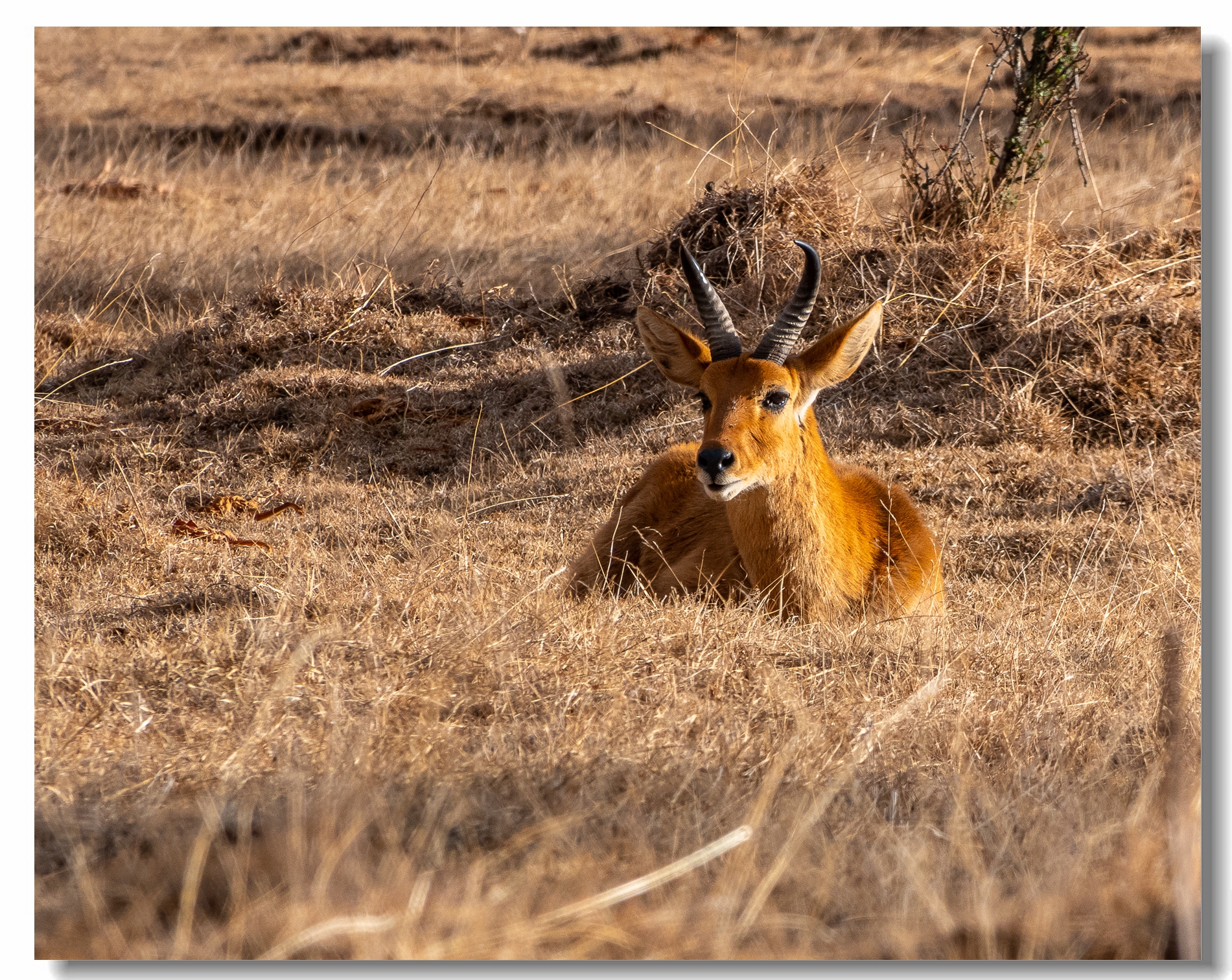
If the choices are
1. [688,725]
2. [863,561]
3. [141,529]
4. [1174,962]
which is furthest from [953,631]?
[141,529]

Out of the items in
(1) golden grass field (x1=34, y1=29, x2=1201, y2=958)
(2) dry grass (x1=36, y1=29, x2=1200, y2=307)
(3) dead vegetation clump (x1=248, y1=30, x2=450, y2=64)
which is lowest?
A: (1) golden grass field (x1=34, y1=29, x2=1201, y2=958)

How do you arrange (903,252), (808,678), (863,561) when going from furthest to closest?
(903,252)
(863,561)
(808,678)

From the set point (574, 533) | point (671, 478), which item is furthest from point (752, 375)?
point (574, 533)

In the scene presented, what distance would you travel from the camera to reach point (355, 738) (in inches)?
150

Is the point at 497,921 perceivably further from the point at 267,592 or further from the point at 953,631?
the point at 953,631

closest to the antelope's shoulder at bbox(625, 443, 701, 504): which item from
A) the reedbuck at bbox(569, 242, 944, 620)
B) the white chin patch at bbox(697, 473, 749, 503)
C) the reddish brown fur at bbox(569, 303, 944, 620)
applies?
the reddish brown fur at bbox(569, 303, 944, 620)

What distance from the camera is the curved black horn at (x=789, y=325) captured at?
512cm

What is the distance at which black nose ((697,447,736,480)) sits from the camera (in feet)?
15.7

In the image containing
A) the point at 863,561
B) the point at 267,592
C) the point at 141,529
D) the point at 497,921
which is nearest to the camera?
the point at 497,921

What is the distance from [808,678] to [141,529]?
11.5ft

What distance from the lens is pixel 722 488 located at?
15.9 ft

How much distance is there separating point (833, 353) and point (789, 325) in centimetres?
25

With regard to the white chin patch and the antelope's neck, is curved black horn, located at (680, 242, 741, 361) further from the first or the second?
the white chin patch

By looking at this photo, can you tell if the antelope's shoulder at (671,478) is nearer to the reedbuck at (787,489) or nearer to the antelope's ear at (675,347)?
the reedbuck at (787,489)
